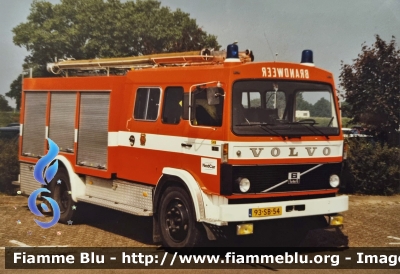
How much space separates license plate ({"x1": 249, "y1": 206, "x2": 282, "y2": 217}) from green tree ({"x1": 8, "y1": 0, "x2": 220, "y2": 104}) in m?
21.1

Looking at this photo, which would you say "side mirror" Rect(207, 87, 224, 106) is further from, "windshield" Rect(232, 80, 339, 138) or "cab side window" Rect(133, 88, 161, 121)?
"cab side window" Rect(133, 88, 161, 121)

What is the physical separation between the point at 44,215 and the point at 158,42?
807 inches

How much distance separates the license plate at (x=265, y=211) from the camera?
809 centimetres

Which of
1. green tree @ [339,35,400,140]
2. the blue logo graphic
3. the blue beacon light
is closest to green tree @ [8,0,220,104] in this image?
green tree @ [339,35,400,140]

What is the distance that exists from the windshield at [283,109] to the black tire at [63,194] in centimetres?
451

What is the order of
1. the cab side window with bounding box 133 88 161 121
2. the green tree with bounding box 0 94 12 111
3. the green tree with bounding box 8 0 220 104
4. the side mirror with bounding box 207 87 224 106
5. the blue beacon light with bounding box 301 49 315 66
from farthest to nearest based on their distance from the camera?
the green tree with bounding box 0 94 12 111
the green tree with bounding box 8 0 220 104
the cab side window with bounding box 133 88 161 121
the blue beacon light with bounding box 301 49 315 66
the side mirror with bounding box 207 87 224 106

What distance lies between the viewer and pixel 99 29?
105 ft

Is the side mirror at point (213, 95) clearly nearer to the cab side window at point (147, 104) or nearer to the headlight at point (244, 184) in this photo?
the headlight at point (244, 184)

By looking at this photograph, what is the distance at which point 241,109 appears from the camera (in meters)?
8.26

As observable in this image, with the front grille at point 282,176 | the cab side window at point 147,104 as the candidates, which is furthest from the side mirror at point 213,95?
the cab side window at point 147,104

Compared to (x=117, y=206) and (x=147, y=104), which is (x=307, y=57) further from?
(x=117, y=206)

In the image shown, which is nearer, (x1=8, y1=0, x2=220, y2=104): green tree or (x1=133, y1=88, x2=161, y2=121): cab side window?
(x1=133, y1=88, x2=161, y2=121): cab side window

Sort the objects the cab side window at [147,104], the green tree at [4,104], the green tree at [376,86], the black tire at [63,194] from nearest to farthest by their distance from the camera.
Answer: the cab side window at [147,104] → the black tire at [63,194] → the green tree at [376,86] → the green tree at [4,104]

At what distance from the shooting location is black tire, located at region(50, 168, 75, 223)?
451 inches
